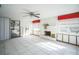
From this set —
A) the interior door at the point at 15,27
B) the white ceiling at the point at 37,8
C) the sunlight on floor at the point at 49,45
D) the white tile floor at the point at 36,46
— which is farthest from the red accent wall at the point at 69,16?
the interior door at the point at 15,27

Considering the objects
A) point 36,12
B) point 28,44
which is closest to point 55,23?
point 36,12

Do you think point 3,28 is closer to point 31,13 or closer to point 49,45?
point 31,13

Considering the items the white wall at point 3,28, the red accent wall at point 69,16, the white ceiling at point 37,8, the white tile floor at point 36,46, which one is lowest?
the white tile floor at point 36,46

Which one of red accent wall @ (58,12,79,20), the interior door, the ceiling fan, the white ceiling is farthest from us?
red accent wall @ (58,12,79,20)

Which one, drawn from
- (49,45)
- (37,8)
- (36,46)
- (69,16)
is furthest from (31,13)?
(69,16)

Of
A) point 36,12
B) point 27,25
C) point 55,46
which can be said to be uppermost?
point 36,12

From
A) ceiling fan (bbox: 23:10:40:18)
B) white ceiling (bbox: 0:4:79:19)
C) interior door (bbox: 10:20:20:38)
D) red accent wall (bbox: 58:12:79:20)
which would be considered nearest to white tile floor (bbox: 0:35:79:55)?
interior door (bbox: 10:20:20:38)

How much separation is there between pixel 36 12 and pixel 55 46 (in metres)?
1.55

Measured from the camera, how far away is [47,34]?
18.3ft

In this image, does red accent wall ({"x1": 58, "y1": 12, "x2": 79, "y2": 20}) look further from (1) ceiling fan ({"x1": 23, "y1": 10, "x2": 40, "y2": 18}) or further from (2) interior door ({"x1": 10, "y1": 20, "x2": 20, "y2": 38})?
(2) interior door ({"x1": 10, "y1": 20, "x2": 20, "y2": 38})

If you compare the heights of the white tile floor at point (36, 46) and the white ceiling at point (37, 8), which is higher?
the white ceiling at point (37, 8)

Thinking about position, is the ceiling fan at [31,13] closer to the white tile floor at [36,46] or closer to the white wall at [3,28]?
the white tile floor at [36,46]

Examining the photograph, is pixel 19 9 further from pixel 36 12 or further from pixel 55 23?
pixel 55 23
